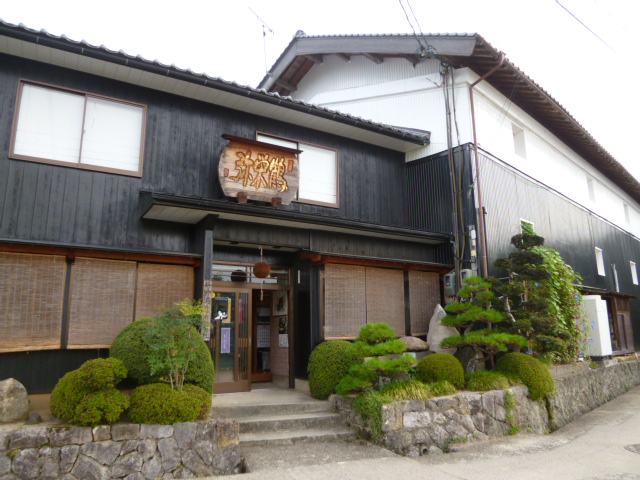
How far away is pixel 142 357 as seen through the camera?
23.4 ft

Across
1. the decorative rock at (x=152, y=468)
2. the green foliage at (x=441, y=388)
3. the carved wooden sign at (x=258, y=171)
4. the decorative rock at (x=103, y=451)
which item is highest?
the carved wooden sign at (x=258, y=171)

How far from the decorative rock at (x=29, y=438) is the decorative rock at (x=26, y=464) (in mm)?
69

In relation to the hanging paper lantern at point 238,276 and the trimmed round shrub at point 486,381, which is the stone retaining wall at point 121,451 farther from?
the trimmed round shrub at point 486,381

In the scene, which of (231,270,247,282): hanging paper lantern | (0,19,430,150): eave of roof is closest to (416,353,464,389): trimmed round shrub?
(231,270,247,282): hanging paper lantern

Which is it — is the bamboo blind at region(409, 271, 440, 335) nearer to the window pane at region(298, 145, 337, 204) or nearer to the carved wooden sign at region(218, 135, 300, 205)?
the window pane at region(298, 145, 337, 204)

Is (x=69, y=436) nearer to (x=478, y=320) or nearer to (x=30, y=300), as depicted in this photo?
(x=30, y=300)

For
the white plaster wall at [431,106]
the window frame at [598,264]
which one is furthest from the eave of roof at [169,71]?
the window frame at [598,264]

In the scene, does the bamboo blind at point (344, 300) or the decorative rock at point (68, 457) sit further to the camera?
the bamboo blind at point (344, 300)

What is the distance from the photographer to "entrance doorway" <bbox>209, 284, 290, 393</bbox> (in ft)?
33.2

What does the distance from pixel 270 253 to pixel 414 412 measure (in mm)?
4924

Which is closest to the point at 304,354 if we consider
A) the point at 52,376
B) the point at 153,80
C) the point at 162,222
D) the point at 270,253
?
the point at 270,253

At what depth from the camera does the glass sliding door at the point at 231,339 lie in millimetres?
10055

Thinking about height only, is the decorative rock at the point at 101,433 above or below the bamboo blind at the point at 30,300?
below

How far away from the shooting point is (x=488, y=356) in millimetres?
10938
